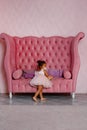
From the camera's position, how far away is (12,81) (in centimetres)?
448

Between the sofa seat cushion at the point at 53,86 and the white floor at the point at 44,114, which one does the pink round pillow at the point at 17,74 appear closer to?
the sofa seat cushion at the point at 53,86

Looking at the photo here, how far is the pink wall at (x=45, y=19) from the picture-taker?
16.7 feet

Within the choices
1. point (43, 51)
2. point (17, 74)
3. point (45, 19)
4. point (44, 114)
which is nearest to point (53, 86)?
point (17, 74)

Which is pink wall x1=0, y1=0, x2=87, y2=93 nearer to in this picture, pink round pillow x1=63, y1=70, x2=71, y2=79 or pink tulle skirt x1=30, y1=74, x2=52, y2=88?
pink round pillow x1=63, y1=70, x2=71, y2=79

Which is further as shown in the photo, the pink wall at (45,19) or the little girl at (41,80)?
the pink wall at (45,19)

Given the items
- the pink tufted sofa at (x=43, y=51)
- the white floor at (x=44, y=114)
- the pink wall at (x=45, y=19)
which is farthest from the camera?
the pink wall at (x=45, y=19)

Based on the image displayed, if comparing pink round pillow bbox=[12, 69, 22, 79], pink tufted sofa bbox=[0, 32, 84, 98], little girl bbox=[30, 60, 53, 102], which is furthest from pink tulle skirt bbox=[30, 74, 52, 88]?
pink tufted sofa bbox=[0, 32, 84, 98]

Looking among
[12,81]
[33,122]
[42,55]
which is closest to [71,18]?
[42,55]

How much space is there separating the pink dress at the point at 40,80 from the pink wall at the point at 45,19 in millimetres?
1046

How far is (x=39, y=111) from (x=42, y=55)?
1674 mm

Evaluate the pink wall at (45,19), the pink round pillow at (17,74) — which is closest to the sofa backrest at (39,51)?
the pink wall at (45,19)

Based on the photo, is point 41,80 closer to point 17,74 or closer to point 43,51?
point 17,74

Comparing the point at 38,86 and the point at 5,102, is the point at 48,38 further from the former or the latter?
the point at 5,102

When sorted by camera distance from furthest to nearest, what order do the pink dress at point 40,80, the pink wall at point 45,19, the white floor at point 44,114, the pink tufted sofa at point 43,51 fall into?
the pink wall at point 45,19, the pink tufted sofa at point 43,51, the pink dress at point 40,80, the white floor at point 44,114
